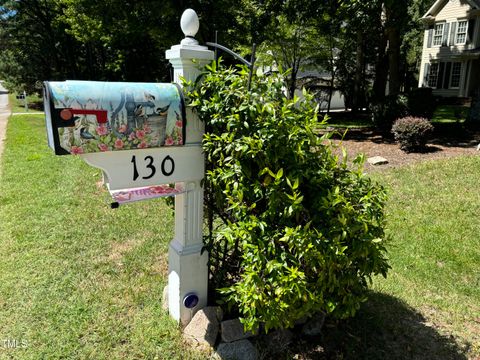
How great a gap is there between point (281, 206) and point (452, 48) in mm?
27109

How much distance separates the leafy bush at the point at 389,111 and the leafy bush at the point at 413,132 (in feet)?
5.97

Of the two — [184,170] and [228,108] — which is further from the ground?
[228,108]

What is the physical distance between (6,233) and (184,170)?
3.49 m

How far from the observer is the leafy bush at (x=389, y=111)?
10266mm

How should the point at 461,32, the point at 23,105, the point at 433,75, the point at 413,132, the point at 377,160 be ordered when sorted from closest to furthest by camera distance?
the point at 377,160 → the point at 413,132 → the point at 461,32 → the point at 433,75 → the point at 23,105

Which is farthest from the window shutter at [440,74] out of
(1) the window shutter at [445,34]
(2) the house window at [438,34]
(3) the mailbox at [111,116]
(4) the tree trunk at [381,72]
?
(3) the mailbox at [111,116]

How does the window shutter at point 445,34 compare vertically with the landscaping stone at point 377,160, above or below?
above

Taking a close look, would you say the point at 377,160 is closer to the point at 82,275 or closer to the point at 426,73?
the point at 82,275

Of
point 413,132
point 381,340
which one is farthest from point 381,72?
point 381,340

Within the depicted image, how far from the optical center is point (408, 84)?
29.3m

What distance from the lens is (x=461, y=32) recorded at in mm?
24031

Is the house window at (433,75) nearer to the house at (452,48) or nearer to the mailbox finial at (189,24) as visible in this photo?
the house at (452,48)

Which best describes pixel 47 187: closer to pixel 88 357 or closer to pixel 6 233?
pixel 6 233

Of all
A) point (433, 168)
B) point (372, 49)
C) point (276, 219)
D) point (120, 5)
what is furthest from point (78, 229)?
point (372, 49)
